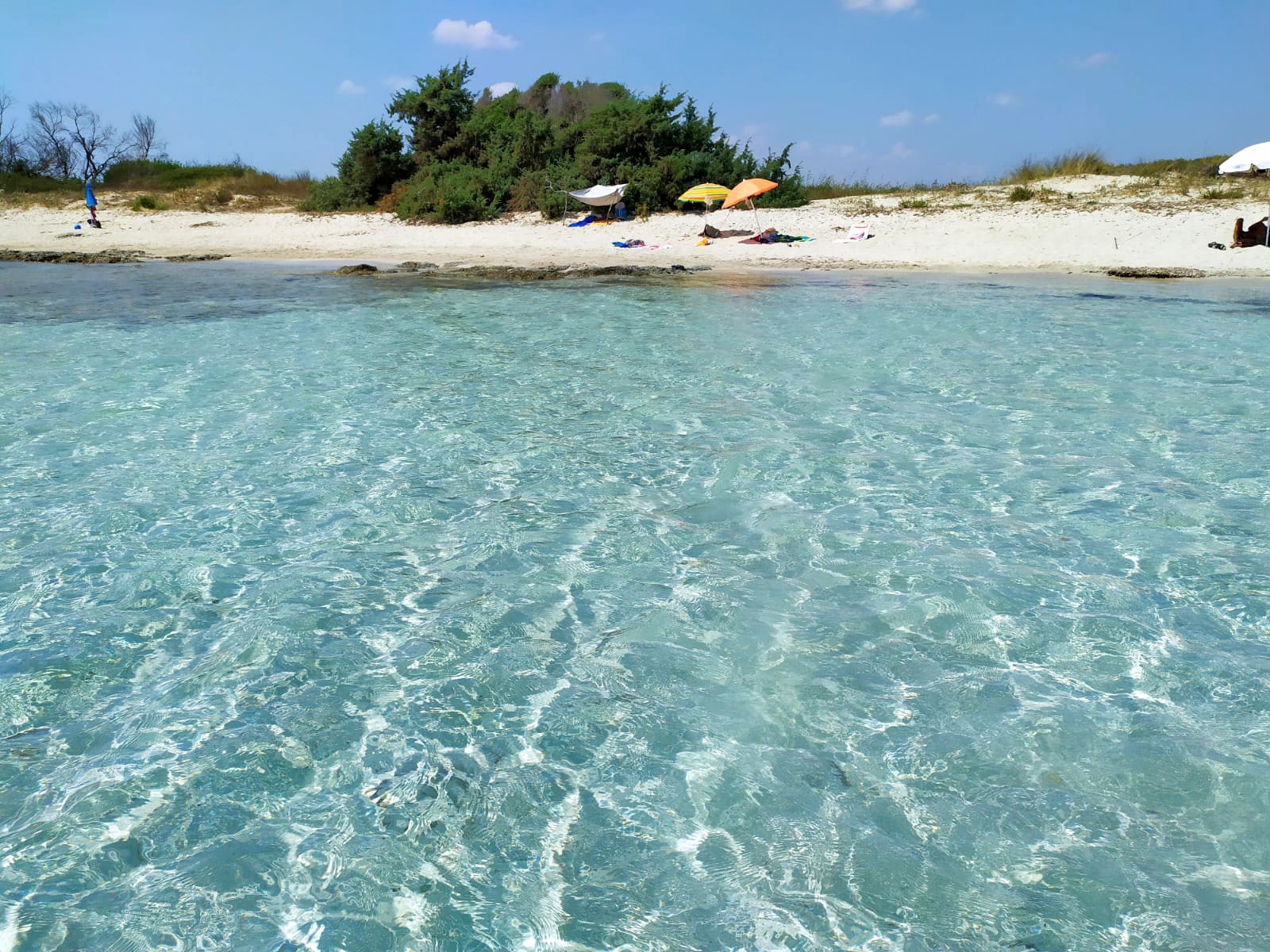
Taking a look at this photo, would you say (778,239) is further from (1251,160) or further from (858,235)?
(1251,160)

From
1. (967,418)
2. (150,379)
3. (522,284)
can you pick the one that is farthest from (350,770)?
(522,284)

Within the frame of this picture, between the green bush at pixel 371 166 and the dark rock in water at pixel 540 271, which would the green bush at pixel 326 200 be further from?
the dark rock in water at pixel 540 271

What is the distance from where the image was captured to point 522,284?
18281 millimetres

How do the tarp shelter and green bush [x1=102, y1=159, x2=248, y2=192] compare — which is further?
green bush [x1=102, y1=159, x2=248, y2=192]

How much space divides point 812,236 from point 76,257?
18570 mm

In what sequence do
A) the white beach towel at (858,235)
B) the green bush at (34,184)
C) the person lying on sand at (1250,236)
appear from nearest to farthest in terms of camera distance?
the person lying on sand at (1250,236), the white beach towel at (858,235), the green bush at (34,184)

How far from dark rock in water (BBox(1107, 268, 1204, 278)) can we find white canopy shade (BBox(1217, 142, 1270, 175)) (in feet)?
6.25

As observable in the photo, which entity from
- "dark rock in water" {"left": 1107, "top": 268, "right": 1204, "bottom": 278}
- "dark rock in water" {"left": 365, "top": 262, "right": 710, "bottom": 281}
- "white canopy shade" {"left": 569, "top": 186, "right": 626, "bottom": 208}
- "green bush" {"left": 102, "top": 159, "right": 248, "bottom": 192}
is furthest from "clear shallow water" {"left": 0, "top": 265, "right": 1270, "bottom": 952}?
"green bush" {"left": 102, "top": 159, "right": 248, "bottom": 192}

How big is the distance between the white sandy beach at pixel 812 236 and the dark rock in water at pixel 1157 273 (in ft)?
1.30

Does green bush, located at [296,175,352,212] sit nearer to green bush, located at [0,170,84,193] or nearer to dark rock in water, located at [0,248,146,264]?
dark rock in water, located at [0,248,146,264]

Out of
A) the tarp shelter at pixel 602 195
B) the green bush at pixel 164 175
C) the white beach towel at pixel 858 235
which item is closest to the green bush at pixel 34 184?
the green bush at pixel 164 175

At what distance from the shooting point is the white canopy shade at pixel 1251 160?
16766 millimetres

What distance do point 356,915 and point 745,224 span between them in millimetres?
24203

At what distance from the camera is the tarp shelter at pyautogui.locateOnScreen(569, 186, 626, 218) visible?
2538 cm
